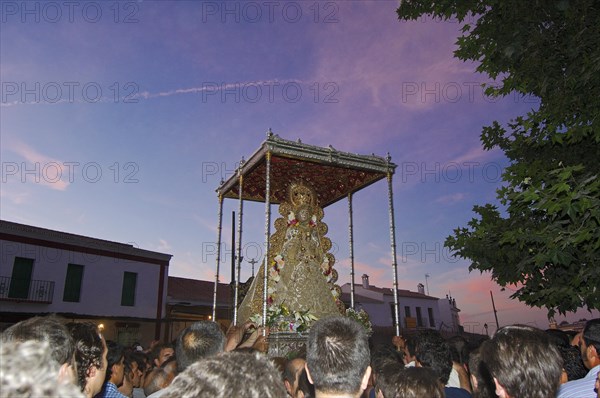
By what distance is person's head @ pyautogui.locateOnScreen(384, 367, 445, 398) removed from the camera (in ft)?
8.29

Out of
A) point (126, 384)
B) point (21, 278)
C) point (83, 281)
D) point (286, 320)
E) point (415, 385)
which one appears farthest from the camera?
point (83, 281)

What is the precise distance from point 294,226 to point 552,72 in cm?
794

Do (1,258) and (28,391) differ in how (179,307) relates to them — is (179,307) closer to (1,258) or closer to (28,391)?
(1,258)

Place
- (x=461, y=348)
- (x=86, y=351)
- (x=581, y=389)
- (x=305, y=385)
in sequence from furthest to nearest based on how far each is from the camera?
(x=461, y=348), (x=305, y=385), (x=581, y=389), (x=86, y=351)

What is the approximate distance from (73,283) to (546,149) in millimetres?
22649

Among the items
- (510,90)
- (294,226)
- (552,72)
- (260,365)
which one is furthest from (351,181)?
(260,365)

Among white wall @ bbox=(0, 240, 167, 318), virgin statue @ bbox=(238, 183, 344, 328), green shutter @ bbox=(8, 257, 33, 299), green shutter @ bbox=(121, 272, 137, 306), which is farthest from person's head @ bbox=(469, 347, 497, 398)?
green shutter @ bbox=(121, 272, 137, 306)

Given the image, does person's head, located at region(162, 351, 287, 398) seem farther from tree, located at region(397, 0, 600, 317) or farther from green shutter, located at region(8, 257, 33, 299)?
green shutter, located at region(8, 257, 33, 299)

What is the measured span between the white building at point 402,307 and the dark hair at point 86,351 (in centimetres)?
3571

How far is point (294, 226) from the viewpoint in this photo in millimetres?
12672

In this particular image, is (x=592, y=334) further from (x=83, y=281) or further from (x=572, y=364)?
(x=83, y=281)

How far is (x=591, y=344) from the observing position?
407cm

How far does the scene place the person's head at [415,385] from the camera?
99.4 inches

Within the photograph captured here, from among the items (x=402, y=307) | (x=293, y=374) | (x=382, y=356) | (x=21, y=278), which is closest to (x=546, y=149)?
(x=382, y=356)
